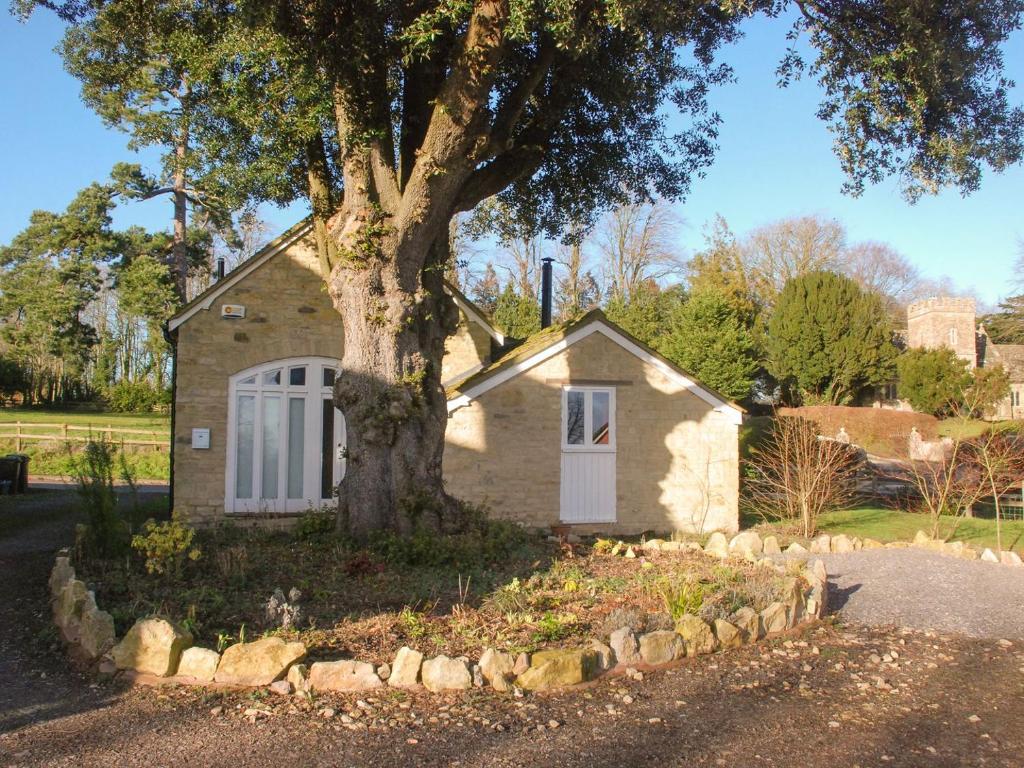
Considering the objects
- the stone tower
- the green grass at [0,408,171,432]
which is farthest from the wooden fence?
the stone tower

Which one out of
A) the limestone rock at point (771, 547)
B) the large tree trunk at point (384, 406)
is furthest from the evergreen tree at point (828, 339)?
the large tree trunk at point (384, 406)

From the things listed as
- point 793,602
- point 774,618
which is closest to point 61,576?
point 774,618

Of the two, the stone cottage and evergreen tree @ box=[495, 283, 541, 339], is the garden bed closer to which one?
the stone cottage

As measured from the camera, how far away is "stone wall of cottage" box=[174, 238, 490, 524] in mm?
12922

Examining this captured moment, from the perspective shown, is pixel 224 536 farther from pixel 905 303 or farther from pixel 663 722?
pixel 905 303

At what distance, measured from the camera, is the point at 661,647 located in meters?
5.58

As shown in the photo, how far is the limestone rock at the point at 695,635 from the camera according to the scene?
580cm

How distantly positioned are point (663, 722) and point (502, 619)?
1.81m

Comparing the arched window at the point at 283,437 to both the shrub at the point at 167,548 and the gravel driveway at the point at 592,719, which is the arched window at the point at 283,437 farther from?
the gravel driveway at the point at 592,719

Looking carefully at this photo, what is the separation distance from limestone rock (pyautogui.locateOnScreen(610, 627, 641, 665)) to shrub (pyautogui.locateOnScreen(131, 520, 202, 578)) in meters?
3.72

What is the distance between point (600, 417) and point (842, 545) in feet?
13.6

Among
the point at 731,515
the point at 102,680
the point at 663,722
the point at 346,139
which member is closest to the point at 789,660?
the point at 663,722

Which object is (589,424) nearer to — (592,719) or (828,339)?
(592,719)

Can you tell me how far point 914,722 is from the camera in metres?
4.77
